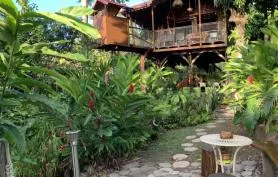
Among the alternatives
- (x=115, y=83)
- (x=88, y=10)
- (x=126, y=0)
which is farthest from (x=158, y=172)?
(x=126, y=0)

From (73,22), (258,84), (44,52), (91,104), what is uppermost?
(73,22)

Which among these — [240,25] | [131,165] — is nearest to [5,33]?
[131,165]

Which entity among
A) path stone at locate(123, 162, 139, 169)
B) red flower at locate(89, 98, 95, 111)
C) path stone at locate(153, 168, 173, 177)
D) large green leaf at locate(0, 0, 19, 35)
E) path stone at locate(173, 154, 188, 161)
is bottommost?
path stone at locate(153, 168, 173, 177)

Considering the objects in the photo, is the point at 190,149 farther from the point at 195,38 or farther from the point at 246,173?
the point at 195,38

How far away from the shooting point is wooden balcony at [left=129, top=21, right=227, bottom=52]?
1379cm

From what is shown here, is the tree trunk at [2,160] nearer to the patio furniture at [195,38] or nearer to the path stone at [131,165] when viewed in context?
the path stone at [131,165]

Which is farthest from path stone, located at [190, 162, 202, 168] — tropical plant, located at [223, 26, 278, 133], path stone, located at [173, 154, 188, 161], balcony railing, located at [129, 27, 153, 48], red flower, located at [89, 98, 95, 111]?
balcony railing, located at [129, 27, 153, 48]

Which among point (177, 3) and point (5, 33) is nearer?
point (5, 33)

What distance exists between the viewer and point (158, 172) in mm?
5281

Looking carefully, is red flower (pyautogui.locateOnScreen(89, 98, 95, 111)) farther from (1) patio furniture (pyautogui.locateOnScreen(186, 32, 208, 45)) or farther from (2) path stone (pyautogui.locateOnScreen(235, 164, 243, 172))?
(1) patio furniture (pyautogui.locateOnScreen(186, 32, 208, 45))

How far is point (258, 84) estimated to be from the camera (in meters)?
6.24

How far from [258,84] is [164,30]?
9158mm

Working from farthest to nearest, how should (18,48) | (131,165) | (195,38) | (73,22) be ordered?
(195,38) → (131,165) → (18,48) → (73,22)

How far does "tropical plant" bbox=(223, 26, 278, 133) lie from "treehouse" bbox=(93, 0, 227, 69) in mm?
6938
